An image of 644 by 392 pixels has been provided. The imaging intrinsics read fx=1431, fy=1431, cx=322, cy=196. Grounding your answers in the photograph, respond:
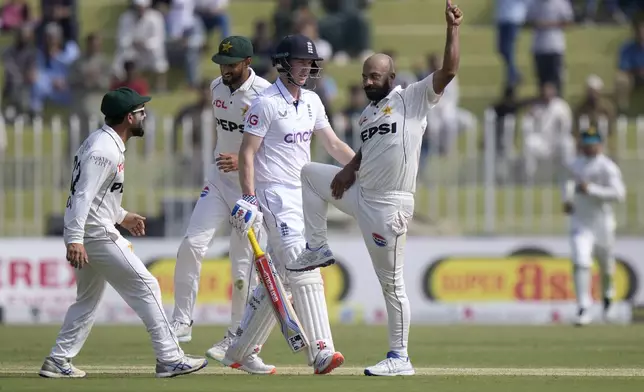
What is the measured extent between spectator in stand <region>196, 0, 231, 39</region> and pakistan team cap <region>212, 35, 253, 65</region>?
11.6m

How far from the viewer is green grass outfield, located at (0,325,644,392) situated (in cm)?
942

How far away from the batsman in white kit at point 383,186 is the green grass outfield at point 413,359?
2.09 feet

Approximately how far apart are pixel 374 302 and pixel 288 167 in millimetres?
7579

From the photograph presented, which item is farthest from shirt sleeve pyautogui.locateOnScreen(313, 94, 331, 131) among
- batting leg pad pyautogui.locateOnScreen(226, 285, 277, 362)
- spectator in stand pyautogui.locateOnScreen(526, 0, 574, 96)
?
spectator in stand pyautogui.locateOnScreen(526, 0, 574, 96)

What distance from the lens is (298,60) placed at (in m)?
10.3

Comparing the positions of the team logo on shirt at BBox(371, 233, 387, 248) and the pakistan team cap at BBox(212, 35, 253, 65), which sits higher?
the pakistan team cap at BBox(212, 35, 253, 65)

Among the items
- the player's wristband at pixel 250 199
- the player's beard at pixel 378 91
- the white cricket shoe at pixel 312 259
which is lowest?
the white cricket shoe at pixel 312 259

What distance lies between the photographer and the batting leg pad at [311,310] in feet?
33.1

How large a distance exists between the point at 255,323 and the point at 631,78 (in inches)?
513

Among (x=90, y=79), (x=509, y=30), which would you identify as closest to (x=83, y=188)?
(x=90, y=79)

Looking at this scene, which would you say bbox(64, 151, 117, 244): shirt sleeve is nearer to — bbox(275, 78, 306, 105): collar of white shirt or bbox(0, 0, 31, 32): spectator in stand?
bbox(275, 78, 306, 105): collar of white shirt

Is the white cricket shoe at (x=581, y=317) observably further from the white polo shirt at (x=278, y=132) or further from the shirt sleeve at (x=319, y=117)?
the white polo shirt at (x=278, y=132)

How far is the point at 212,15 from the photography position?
22547 millimetres

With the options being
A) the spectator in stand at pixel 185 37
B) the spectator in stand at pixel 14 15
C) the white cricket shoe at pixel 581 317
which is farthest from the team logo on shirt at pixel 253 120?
the spectator in stand at pixel 14 15
